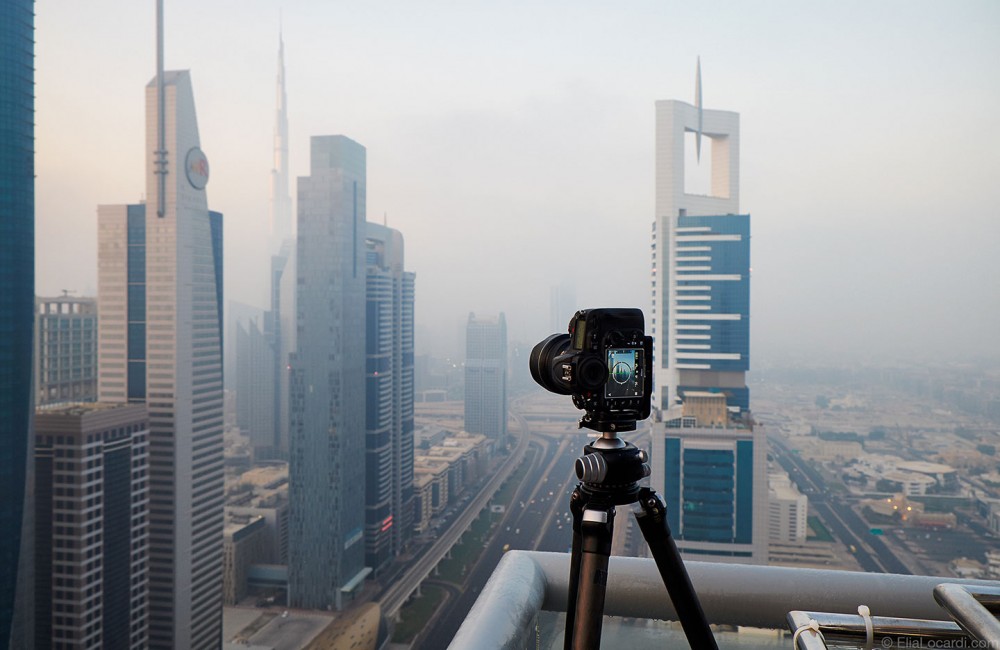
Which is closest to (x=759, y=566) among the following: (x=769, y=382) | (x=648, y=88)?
(x=769, y=382)

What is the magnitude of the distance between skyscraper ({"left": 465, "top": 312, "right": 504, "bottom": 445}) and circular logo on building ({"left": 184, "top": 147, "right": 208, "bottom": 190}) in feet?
21.2

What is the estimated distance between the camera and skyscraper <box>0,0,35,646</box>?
327 inches

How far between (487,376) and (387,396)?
522 centimetres

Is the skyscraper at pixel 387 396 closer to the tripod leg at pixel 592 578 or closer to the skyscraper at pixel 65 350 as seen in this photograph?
the skyscraper at pixel 65 350

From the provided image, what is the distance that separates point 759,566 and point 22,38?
1158 cm

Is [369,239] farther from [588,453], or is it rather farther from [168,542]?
[588,453]

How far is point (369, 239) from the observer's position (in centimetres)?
1730

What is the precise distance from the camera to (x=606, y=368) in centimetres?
77

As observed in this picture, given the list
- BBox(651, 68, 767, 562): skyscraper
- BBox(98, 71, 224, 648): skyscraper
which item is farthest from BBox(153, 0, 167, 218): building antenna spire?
BBox(651, 68, 767, 562): skyscraper

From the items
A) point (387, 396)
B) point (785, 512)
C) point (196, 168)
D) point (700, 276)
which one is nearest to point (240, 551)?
point (387, 396)

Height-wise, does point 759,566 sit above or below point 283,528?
above

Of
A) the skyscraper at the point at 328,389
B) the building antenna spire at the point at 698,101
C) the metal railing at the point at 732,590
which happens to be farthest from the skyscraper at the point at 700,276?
the metal railing at the point at 732,590

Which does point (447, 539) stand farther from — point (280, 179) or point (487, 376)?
point (280, 179)

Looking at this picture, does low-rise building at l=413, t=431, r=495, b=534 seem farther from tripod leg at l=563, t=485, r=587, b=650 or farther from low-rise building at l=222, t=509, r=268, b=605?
tripod leg at l=563, t=485, r=587, b=650
